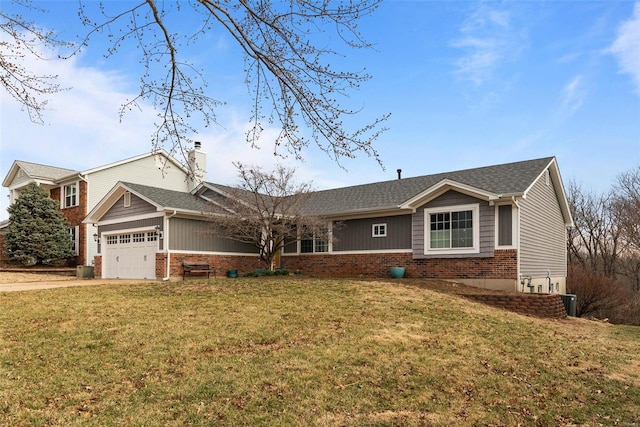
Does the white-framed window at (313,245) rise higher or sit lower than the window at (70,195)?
lower

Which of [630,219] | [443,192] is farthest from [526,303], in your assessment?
[630,219]

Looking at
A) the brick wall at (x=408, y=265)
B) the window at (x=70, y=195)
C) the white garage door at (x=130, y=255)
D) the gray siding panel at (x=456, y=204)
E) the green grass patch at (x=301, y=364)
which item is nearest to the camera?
the green grass patch at (x=301, y=364)

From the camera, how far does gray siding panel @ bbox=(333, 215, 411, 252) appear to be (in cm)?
1686

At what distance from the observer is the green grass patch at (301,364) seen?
5.05 metres

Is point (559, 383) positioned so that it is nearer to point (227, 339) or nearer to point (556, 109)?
point (227, 339)

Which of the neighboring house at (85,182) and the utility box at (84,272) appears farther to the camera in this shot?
the neighboring house at (85,182)

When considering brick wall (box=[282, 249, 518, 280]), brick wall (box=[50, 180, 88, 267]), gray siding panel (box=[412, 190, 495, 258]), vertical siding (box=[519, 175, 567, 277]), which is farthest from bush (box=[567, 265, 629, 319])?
brick wall (box=[50, 180, 88, 267])

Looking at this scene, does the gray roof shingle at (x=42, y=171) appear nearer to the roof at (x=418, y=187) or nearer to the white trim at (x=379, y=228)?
the roof at (x=418, y=187)

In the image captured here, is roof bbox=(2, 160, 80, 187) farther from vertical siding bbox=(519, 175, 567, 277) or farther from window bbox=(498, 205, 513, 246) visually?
vertical siding bbox=(519, 175, 567, 277)

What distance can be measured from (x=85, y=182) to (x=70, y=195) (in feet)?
7.31

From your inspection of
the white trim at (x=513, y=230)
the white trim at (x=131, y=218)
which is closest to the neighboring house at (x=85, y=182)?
Result: the white trim at (x=131, y=218)

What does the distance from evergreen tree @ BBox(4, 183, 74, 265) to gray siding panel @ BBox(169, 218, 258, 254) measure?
1056 cm

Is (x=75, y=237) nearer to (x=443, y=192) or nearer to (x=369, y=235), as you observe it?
(x=369, y=235)

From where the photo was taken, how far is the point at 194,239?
60.2ft
